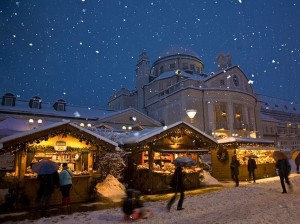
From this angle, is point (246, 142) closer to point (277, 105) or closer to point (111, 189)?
point (111, 189)

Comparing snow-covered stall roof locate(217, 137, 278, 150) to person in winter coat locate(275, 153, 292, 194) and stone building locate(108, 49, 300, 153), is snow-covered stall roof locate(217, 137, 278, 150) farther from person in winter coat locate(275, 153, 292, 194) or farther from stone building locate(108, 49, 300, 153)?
stone building locate(108, 49, 300, 153)

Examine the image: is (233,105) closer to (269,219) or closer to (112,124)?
(112,124)

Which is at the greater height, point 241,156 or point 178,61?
point 178,61

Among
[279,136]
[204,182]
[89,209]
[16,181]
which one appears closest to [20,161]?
[16,181]

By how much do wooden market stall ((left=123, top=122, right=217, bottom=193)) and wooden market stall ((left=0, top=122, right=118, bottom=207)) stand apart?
7.94 feet

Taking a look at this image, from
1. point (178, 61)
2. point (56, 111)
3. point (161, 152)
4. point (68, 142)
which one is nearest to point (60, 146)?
point (68, 142)

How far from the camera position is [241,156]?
2109cm

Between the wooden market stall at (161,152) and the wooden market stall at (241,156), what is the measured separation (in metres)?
2.98

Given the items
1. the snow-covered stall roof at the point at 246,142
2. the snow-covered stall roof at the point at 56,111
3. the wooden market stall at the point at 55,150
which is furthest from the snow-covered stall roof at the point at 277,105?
the wooden market stall at the point at 55,150

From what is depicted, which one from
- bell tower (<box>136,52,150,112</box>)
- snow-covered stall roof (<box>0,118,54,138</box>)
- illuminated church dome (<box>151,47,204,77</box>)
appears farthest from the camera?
bell tower (<box>136,52,150,112</box>)

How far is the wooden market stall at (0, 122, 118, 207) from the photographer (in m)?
11.3

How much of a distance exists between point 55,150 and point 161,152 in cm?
607

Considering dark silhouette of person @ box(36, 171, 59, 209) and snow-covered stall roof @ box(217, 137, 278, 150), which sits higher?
snow-covered stall roof @ box(217, 137, 278, 150)

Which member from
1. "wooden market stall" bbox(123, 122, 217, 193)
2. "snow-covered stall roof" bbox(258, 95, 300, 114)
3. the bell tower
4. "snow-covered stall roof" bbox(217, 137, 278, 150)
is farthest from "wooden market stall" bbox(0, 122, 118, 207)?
"snow-covered stall roof" bbox(258, 95, 300, 114)
